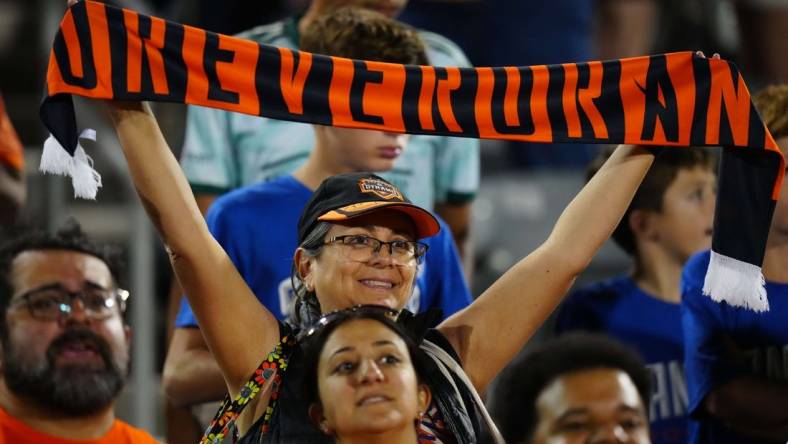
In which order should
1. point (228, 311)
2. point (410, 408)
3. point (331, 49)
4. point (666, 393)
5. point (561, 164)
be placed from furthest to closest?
point (561, 164), point (666, 393), point (331, 49), point (228, 311), point (410, 408)

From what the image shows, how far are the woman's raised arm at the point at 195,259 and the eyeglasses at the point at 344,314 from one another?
0.46 feet

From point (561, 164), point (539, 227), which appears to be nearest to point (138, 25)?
point (539, 227)

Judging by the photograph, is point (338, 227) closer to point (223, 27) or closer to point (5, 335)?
point (5, 335)

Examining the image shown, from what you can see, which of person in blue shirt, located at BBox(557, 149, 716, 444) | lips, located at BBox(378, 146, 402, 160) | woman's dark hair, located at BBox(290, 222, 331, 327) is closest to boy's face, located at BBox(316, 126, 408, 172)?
lips, located at BBox(378, 146, 402, 160)

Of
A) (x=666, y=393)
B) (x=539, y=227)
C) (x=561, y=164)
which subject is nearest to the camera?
(x=666, y=393)

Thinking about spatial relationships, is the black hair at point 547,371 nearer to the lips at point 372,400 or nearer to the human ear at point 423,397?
the human ear at point 423,397

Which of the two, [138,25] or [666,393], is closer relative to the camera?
[138,25]

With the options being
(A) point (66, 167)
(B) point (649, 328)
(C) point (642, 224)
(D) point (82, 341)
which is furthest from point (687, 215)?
(A) point (66, 167)

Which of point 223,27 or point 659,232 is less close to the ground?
point 223,27

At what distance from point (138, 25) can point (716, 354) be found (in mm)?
1571

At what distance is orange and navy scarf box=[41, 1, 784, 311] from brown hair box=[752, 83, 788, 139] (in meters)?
0.29

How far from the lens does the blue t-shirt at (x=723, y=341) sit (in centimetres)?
367

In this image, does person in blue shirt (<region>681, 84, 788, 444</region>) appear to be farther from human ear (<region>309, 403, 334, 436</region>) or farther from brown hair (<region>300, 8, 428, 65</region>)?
human ear (<region>309, 403, 334, 436</region>)

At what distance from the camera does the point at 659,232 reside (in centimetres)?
454
